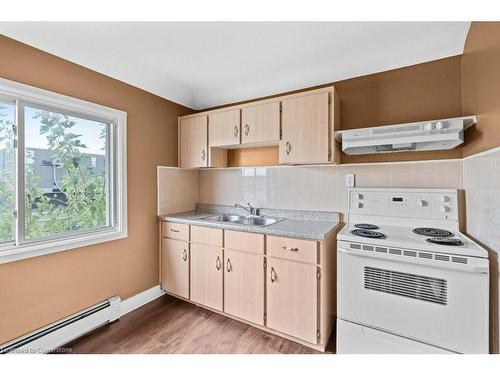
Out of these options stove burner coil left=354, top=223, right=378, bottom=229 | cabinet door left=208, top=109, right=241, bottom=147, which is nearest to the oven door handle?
stove burner coil left=354, top=223, right=378, bottom=229

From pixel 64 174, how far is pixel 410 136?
2.64 metres

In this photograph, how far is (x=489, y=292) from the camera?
126cm

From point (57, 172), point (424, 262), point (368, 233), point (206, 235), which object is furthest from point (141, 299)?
point (424, 262)

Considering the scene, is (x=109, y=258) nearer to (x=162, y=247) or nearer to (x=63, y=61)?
(x=162, y=247)

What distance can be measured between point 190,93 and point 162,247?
1.83 metres

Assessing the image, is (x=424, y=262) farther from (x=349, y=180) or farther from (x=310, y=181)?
(x=310, y=181)

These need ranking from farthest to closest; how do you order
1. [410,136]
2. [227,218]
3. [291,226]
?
[227,218] < [291,226] < [410,136]

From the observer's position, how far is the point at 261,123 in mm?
2143

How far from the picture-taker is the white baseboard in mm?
2162

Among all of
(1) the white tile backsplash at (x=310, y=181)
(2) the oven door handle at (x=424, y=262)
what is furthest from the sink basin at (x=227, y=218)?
(2) the oven door handle at (x=424, y=262)

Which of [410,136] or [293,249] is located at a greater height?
[410,136]

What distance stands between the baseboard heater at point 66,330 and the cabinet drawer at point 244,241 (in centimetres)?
115

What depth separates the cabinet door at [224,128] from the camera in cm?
227

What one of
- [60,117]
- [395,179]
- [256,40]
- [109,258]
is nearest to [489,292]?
[395,179]
